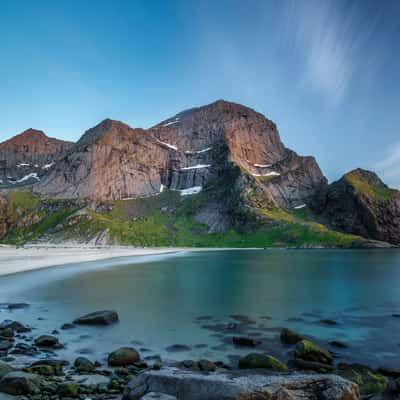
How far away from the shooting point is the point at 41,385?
38.8ft

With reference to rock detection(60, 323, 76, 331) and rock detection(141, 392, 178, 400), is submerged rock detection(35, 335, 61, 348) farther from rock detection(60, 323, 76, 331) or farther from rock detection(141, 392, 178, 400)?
rock detection(141, 392, 178, 400)

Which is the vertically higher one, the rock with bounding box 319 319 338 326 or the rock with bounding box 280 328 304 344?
the rock with bounding box 280 328 304 344

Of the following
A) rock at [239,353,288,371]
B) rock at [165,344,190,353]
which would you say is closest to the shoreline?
rock at [165,344,190,353]

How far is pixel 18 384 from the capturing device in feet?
37.3

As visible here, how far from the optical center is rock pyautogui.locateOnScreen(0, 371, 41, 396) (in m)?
11.2

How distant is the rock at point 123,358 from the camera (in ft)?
50.0

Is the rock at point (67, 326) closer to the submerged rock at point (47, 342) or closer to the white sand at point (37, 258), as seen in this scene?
the submerged rock at point (47, 342)

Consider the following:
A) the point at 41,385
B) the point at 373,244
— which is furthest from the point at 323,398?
the point at 373,244

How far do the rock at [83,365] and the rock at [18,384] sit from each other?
2588 mm

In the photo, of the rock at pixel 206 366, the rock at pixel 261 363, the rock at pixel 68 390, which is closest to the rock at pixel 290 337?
the rock at pixel 261 363

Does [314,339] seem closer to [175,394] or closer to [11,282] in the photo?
[175,394]

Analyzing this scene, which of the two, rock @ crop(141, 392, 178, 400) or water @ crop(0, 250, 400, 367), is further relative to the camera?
water @ crop(0, 250, 400, 367)

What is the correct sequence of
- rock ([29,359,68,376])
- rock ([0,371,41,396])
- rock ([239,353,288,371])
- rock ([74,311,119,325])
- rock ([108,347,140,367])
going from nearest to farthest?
rock ([0,371,41,396])
rock ([29,359,68,376])
rock ([239,353,288,371])
rock ([108,347,140,367])
rock ([74,311,119,325])

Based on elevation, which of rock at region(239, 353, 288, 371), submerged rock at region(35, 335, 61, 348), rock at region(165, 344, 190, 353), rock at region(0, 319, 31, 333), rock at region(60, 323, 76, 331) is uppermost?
rock at region(239, 353, 288, 371)
